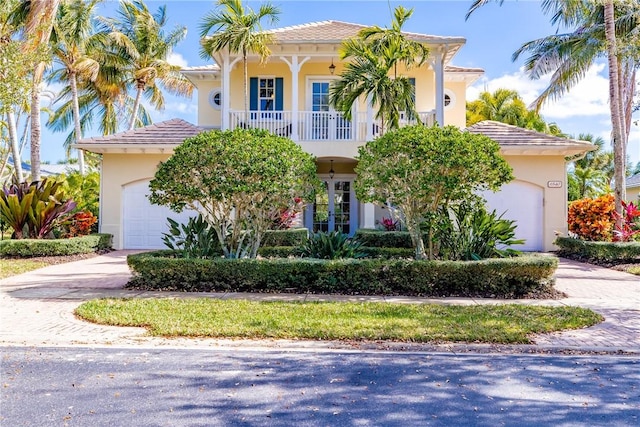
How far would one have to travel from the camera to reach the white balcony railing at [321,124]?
51.2 ft

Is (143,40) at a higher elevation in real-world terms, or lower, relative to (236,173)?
higher

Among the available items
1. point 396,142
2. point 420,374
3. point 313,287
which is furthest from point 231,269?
point 420,374

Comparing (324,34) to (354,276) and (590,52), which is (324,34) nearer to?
(590,52)

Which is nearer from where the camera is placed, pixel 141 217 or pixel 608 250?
pixel 608 250

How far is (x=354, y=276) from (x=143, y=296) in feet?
12.6

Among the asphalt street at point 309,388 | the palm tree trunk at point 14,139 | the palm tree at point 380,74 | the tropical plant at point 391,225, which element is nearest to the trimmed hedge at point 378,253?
the palm tree at point 380,74

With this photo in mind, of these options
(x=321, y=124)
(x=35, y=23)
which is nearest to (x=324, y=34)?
(x=321, y=124)

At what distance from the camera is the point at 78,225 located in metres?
15.1

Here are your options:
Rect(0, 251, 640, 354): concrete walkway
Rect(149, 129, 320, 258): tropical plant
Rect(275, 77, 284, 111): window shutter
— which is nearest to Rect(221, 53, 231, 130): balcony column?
Rect(275, 77, 284, 111): window shutter

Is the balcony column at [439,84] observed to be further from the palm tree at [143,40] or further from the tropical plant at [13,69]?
the palm tree at [143,40]

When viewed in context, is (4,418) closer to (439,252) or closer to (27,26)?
(439,252)

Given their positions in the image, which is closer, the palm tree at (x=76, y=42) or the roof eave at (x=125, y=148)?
the roof eave at (x=125, y=148)

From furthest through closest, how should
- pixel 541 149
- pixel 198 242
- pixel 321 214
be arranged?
pixel 321 214, pixel 541 149, pixel 198 242

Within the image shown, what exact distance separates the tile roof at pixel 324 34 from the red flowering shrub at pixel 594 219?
21.8 ft
